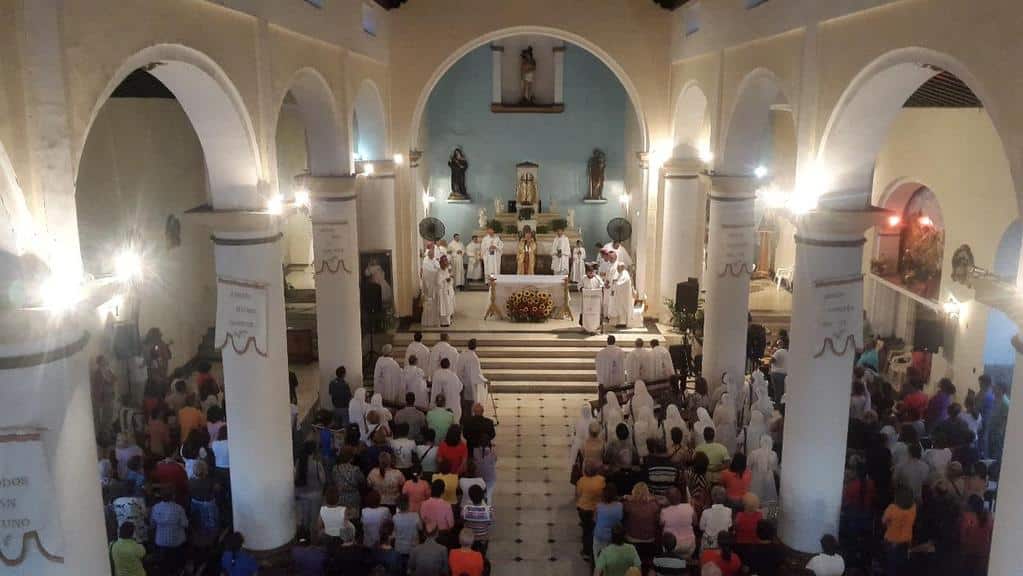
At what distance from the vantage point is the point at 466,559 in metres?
8.24

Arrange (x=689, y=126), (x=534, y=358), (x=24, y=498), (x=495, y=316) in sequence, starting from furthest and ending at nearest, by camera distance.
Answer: (x=495, y=316), (x=689, y=126), (x=534, y=358), (x=24, y=498)

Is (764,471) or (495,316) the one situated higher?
(495,316)

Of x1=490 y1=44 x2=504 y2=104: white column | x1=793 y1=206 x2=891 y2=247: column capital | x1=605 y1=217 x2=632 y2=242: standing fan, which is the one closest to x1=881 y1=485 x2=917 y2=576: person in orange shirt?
x1=793 y1=206 x2=891 y2=247: column capital

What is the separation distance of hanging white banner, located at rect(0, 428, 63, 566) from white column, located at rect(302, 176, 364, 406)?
8096 millimetres

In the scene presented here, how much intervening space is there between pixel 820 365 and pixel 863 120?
260 centimetres

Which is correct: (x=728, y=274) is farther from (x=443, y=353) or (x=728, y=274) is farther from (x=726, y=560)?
(x=726, y=560)

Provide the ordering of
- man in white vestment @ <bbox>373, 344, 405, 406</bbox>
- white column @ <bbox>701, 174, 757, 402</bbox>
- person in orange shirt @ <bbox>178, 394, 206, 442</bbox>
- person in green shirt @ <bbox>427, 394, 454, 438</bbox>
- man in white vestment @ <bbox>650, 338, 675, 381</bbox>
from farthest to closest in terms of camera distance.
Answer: man in white vestment @ <bbox>650, 338, 675, 381</bbox>, man in white vestment @ <bbox>373, 344, 405, 406</bbox>, white column @ <bbox>701, 174, 757, 402</bbox>, person in green shirt @ <bbox>427, 394, 454, 438</bbox>, person in orange shirt @ <bbox>178, 394, 206, 442</bbox>

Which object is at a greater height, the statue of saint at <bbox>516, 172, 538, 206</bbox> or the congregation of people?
the statue of saint at <bbox>516, 172, 538, 206</bbox>

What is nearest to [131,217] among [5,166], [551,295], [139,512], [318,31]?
[318,31]

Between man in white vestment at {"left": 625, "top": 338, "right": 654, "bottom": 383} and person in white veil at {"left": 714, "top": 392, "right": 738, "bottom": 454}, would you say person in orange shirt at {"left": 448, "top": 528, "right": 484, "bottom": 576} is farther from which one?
man in white vestment at {"left": 625, "top": 338, "right": 654, "bottom": 383}

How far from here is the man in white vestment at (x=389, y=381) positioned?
1356cm

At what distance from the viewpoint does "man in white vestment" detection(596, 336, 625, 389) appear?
1402cm

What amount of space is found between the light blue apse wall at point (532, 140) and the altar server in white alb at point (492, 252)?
336 centimetres

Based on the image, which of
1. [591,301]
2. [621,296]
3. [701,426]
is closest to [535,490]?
[701,426]
